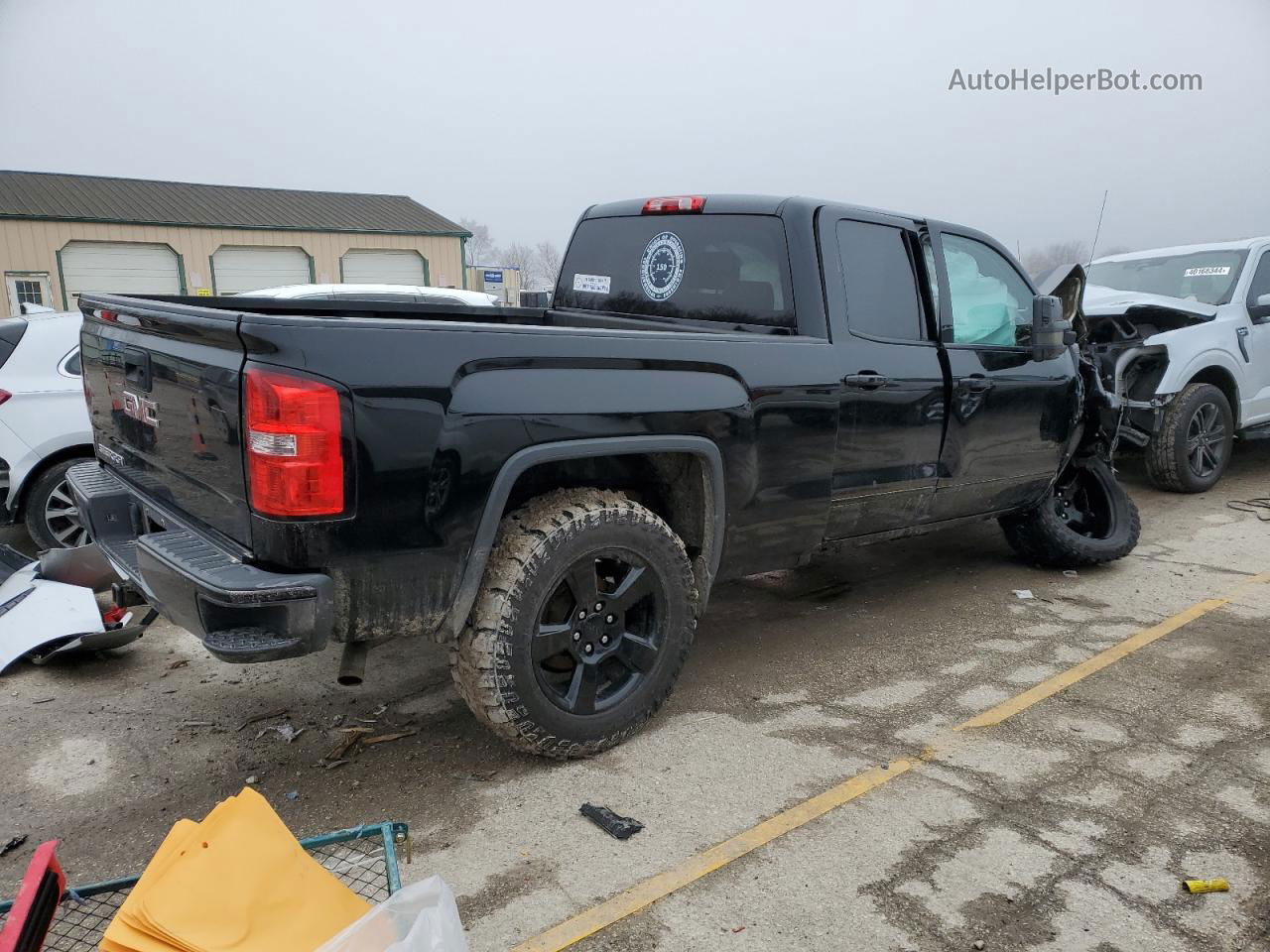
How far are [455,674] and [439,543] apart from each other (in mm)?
534

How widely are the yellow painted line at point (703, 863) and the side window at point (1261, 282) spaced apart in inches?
238

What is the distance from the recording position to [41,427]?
5.16 metres

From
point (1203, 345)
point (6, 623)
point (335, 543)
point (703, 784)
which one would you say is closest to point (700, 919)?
point (703, 784)

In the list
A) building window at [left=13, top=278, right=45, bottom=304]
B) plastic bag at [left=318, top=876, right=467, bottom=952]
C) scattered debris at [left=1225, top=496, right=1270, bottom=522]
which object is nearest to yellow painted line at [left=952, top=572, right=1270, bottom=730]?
scattered debris at [left=1225, top=496, right=1270, bottom=522]

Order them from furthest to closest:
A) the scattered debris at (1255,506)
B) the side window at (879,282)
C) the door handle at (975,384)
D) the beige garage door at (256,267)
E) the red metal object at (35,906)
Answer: the beige garage door at (256,267) < the scattered debris at (1255,506) < the door handle at (975,384) < the side window at (879,282) < the red metal object at (35,906)

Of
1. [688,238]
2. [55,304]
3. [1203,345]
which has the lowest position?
[55,304]

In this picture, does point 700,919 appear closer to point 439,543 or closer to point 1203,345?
point 439,543

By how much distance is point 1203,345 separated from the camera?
6730 mm

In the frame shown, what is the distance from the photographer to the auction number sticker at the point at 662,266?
4.00m

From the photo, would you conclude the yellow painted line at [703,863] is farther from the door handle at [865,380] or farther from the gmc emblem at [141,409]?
the gmc emblem at [141,409]

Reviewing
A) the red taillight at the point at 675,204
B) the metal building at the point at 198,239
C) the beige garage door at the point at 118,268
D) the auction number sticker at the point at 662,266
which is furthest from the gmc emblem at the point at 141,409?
the metal building at the point at 198,239

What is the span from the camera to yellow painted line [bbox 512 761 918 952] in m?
2.24

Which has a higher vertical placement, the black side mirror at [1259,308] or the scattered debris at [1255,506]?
Answer: the black side mirror at [1259,308]

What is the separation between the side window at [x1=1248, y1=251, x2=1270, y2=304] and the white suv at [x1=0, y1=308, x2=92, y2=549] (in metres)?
8.29
